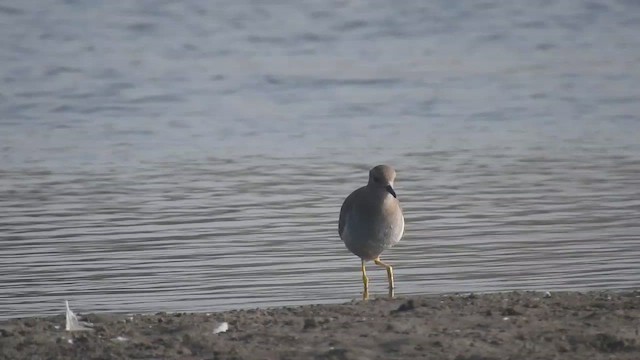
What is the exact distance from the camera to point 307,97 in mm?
20125

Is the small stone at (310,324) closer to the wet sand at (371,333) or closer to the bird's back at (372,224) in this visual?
the wet sand at (371,333)

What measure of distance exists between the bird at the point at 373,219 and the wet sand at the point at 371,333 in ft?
3.22

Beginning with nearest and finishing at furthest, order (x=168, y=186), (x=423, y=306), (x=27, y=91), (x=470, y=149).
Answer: (x=423, y=306), (x=168, y=186), (x=470, y=149), (x=27, y=91)

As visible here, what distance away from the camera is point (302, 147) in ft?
54.2

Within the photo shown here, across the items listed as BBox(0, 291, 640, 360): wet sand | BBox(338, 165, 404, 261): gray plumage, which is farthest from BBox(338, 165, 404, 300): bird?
BBox(0, 291, 640, 360): wet sand

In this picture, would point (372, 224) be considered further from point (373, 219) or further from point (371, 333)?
point (371, 333)

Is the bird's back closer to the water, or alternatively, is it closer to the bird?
the bird

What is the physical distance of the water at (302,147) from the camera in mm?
10977

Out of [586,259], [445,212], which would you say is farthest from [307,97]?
[586,259]

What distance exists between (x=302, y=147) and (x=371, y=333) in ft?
28.7

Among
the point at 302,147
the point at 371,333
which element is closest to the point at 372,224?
the point at 371,333

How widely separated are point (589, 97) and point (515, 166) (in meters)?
4.95

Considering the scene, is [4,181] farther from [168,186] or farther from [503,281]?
[503,281]

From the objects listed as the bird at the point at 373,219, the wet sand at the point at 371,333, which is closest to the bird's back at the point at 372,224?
the bird at the point at 373,219
